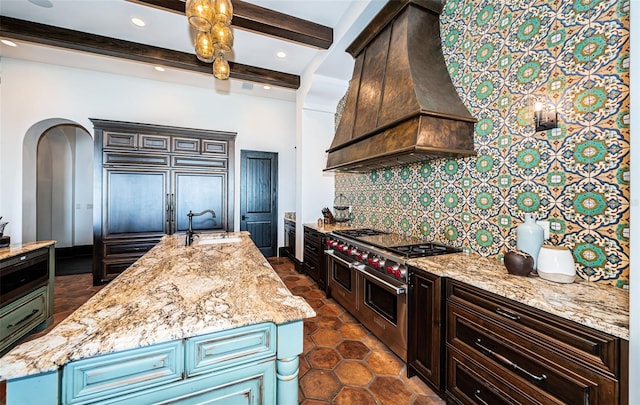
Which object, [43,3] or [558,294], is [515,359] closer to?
[558,294]

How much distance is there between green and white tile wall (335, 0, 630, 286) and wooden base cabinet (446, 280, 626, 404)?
57cm

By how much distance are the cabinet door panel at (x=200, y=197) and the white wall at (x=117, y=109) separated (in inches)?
27.1

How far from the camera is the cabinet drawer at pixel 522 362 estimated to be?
3.20 ft

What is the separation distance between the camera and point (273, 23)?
293 centimetres

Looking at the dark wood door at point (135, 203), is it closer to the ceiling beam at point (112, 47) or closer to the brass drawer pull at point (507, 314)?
the ceiling beam at point (112, 47)

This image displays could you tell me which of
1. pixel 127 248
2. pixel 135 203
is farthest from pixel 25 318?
pixel 135 203

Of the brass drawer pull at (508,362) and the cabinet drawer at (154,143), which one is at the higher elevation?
the cabinet drawer at (154,143)

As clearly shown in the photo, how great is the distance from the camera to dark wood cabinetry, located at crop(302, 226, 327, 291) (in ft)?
10.9

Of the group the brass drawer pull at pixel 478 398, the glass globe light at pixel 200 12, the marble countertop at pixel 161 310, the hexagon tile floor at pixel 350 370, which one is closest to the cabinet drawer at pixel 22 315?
the marble countertop at pixel 161 310

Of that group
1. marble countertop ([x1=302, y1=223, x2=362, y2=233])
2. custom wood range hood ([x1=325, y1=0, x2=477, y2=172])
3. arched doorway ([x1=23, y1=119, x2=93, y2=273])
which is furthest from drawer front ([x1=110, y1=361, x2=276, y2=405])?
arched doorway ([x1=23, y1=119, x2=93, y2=273])

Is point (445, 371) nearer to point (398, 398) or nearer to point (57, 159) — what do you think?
point (398, 398)

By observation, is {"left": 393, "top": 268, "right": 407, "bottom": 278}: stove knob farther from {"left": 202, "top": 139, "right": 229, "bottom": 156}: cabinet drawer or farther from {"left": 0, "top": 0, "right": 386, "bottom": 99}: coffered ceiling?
{"left": 202, "top": 139, "right": 229, "bottom": 156}: cabinet drawer

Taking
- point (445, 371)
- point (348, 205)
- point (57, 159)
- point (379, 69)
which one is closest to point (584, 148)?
point (445, 371)

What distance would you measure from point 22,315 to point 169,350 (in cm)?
257
